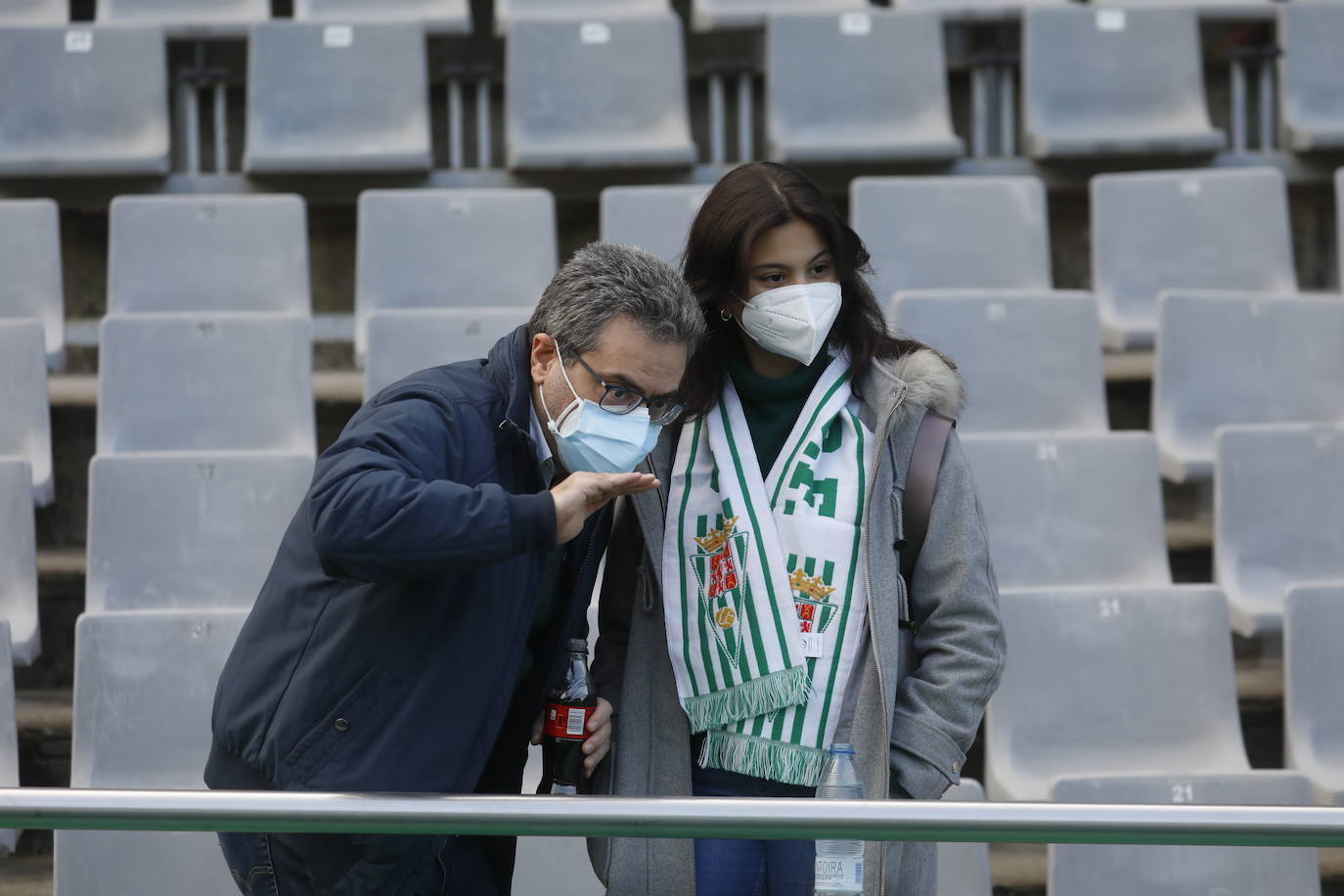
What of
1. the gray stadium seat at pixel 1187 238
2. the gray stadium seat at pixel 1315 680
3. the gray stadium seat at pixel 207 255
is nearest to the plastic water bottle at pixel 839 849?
the gray stadium seat at pixel 1315 680

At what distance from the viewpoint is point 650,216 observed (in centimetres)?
341

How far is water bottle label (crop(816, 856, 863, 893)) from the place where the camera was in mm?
1411

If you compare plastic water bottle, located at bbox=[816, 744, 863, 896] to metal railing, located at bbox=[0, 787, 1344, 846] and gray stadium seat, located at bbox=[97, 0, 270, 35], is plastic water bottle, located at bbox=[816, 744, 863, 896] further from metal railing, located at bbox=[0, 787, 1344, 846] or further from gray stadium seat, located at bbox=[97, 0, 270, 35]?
gray stadium seat, located at bbox=[97, 0, 270, 35]

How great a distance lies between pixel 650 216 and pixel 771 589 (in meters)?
2.03

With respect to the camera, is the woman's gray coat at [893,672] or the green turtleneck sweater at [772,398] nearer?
the woman's gray coat at [893,672]

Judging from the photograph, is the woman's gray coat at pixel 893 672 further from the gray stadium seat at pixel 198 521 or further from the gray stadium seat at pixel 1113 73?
the gray stadium seat at pixel 1113 73

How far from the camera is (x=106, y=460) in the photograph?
2.62 m

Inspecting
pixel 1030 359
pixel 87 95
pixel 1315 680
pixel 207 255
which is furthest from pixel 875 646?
pixel 87 95

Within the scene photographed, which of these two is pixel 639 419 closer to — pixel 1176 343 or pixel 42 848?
pixel 42 848

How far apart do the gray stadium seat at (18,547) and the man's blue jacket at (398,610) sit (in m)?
1.40

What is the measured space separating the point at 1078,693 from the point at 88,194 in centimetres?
287

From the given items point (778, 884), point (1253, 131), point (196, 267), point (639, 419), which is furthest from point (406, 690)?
point (1253, 131)

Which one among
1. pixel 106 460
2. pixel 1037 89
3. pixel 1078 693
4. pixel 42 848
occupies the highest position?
pixel 1037 89

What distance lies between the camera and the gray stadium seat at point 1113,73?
4031 millimetres
